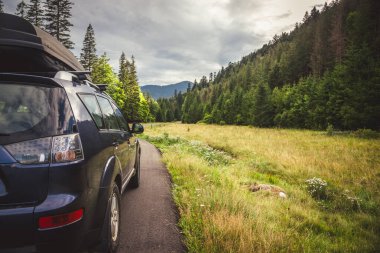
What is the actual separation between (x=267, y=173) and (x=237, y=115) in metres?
52.2

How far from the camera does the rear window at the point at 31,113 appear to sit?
2.10 meters

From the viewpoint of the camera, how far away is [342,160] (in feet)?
40.5

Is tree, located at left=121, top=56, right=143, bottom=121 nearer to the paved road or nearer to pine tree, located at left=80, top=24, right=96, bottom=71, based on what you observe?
pine tree, located at left=80, top=24, right=96, bottom=71

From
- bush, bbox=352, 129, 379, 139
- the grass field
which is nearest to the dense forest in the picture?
bush, bbox=352, 129, 379, 139

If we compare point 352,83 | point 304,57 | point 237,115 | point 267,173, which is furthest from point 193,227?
point 304,57

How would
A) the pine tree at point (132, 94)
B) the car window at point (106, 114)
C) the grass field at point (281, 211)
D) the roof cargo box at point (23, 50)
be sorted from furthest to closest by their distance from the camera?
the pine tree at point (132, 94), the car window at point (106, 114), the grass field at point (281, 211), the roof cargo box at point (23, 50)

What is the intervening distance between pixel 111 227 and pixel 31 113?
68.0 inches

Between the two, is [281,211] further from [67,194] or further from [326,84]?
[326,84]

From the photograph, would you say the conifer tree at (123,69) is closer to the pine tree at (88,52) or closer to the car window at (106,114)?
the pine tree at (88,52)

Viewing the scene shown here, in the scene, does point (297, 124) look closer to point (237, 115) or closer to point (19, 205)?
point (237, 115)

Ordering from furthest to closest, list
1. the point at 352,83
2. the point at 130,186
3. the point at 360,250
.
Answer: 1. the point at 352,83
2. the point at 130,186
3. the point at 360,250

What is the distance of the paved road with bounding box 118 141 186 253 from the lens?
348cm

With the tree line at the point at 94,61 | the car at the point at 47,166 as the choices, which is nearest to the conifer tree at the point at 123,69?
the tree line at the point at 94,61

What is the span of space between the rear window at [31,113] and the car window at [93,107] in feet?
1.60
